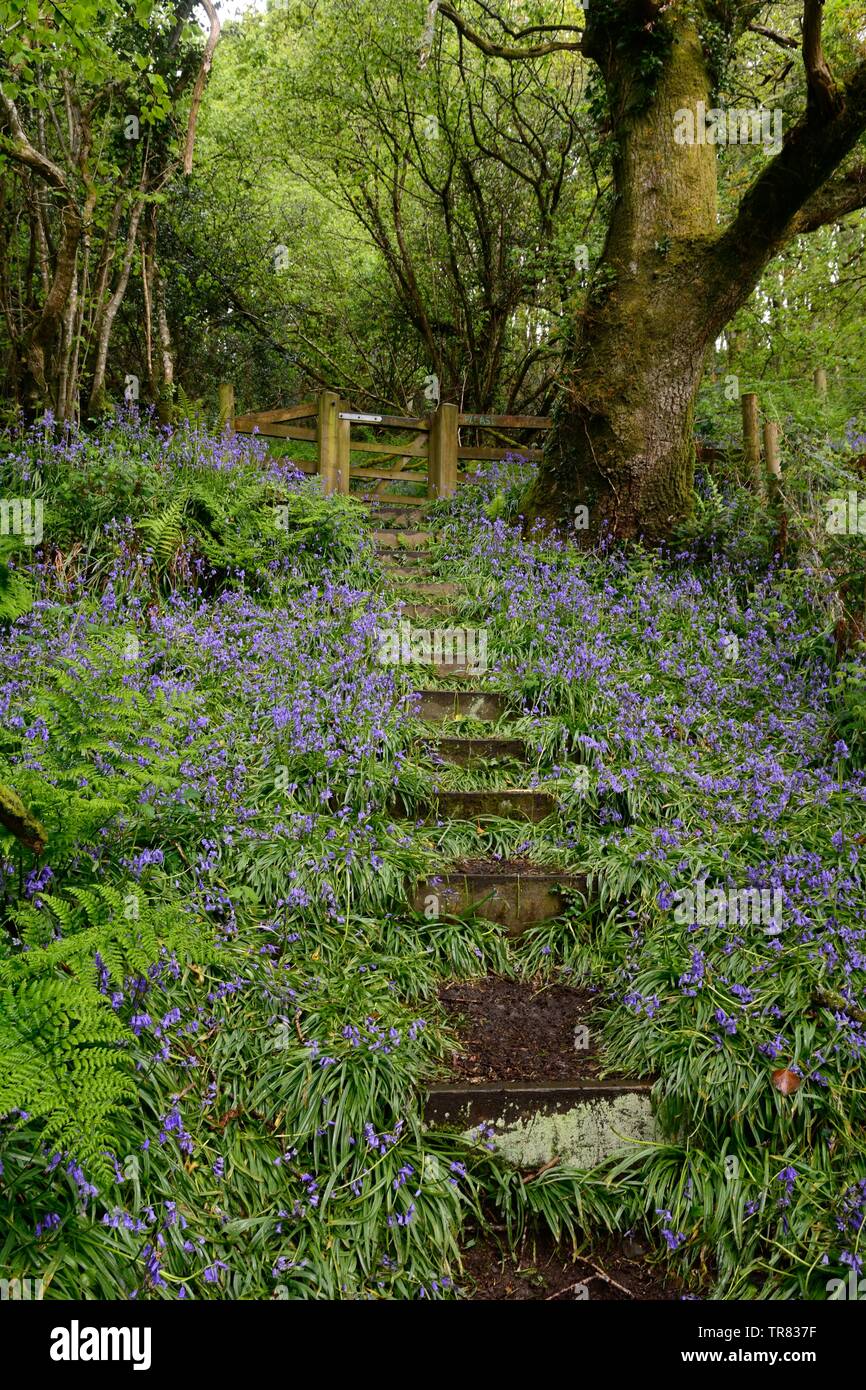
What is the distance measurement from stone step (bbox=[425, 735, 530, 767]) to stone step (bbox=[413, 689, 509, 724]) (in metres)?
0.40

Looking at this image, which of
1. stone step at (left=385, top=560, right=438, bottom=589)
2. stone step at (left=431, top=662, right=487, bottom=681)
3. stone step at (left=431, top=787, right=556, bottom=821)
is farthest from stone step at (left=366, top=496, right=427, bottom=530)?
stone step at (left=431, top=787, right=556, bottom=821)

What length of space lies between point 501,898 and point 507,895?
0.03 metres

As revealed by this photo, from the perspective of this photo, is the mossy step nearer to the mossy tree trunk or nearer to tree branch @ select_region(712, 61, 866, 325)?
the mossy tree trunk

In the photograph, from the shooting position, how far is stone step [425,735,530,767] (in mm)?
5500

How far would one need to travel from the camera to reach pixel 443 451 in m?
11.6

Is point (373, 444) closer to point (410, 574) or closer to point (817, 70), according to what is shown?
point (410, 574)

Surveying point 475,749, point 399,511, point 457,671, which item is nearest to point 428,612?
point 457,671

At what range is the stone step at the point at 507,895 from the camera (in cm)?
442

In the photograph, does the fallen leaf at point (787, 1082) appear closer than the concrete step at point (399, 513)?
Yes

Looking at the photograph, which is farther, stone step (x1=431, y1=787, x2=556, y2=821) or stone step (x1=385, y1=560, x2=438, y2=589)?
stone step (x1=385, y1=560, x2=438, y2=589)

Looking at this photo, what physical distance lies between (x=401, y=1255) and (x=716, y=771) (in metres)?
3.09

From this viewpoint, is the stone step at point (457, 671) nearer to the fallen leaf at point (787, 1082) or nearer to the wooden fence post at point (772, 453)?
the wooden fence post at point (772, 453)

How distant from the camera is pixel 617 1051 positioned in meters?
3.71

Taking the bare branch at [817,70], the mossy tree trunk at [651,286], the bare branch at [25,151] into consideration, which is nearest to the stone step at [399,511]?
the mossy tree trunk at [651,286]
